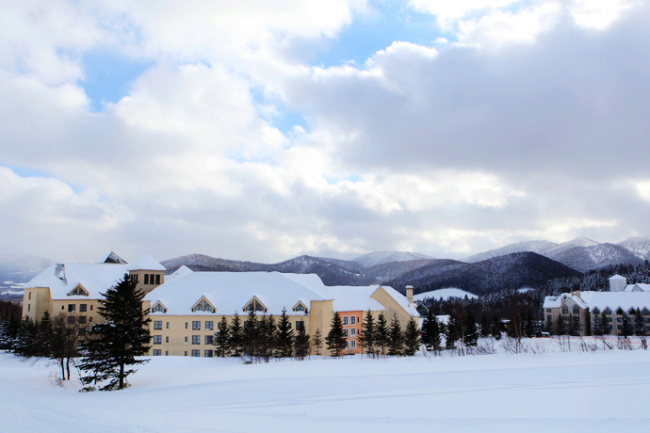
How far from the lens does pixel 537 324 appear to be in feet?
273

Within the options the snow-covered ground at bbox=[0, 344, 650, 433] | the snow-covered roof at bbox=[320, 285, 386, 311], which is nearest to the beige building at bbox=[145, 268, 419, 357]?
the snow-covered roof at bbox=[320, 285, 386, 311]

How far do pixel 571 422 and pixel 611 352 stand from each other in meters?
15.1

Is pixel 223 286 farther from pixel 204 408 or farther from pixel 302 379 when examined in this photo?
pixel 204 408

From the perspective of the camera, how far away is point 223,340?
156 feet

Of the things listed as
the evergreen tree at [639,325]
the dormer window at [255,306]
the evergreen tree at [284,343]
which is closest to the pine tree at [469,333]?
the evergreen tree at [284,343]

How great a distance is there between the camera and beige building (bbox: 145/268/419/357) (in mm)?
51969

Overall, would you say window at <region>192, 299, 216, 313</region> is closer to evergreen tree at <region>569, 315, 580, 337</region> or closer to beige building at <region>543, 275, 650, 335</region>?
evergreen tree at <region>569, 315, 580, 337</region>

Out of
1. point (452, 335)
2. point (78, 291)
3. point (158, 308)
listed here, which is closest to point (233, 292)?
point (158, 308)

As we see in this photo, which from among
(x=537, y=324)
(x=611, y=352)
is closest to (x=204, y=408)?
(x=611, y=352)

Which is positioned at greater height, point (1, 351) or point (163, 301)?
point (163, 301)

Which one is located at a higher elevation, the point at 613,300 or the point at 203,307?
the point at 203,307

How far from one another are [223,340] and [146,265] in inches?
1023

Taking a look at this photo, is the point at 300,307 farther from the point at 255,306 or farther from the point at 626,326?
the point at 626,326

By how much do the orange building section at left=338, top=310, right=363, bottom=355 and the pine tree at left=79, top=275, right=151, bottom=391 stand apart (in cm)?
3180
